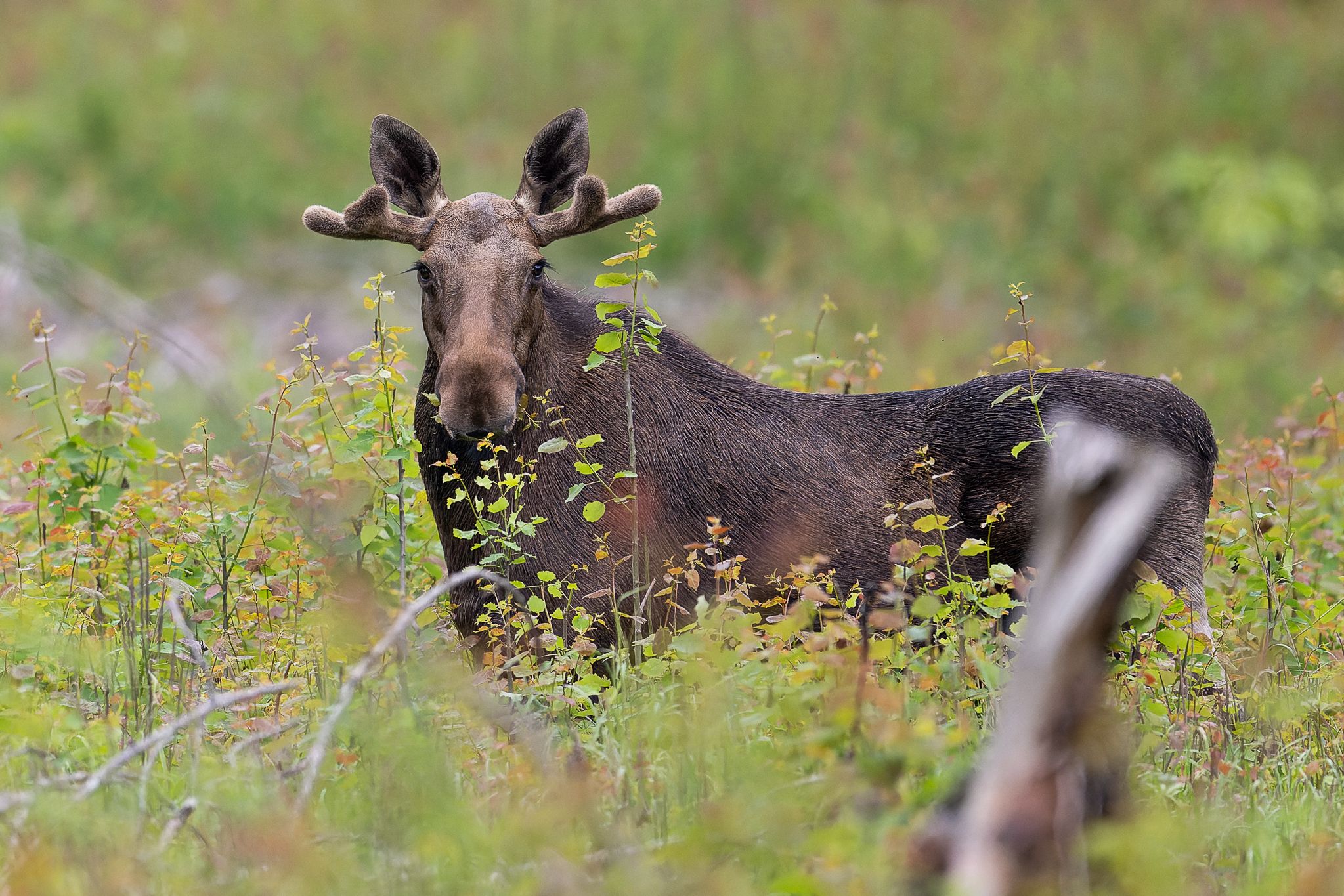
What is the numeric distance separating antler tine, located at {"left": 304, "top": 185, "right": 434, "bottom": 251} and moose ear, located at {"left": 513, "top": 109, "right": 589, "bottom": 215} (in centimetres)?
48

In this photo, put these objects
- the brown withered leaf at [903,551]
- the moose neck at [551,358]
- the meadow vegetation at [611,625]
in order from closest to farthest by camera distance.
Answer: the meadow vegetation at [611,625], the brown withered leaf at [903,551], the moose neck at [551,358]

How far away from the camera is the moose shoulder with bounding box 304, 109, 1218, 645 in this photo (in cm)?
557

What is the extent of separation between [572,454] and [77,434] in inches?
97.3

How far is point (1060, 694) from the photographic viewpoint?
8.32 ft

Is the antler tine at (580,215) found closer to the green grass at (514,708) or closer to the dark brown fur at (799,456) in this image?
the dark brown fur at (799,456)

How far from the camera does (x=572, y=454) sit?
572cm

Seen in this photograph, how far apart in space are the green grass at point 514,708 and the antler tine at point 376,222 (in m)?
0.26

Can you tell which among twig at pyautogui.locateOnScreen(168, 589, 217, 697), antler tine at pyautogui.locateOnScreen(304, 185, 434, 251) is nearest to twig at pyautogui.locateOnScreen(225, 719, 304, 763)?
twig at pyautogui.locateOnScreen(168, 589, 217, 697)

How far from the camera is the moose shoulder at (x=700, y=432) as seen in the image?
18.3 ft

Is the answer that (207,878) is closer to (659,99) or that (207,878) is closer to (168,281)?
(168,281)

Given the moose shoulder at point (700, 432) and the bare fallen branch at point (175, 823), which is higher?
the moose shoulder at point (700, 432)

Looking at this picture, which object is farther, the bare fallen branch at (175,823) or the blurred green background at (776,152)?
the blurred green background at (776,152)

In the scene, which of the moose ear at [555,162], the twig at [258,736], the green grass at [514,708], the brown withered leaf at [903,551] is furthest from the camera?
the moose ear at [555,162]

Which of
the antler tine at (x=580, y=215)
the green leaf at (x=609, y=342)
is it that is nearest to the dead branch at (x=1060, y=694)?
the green leaf at (x=609, y=342)
